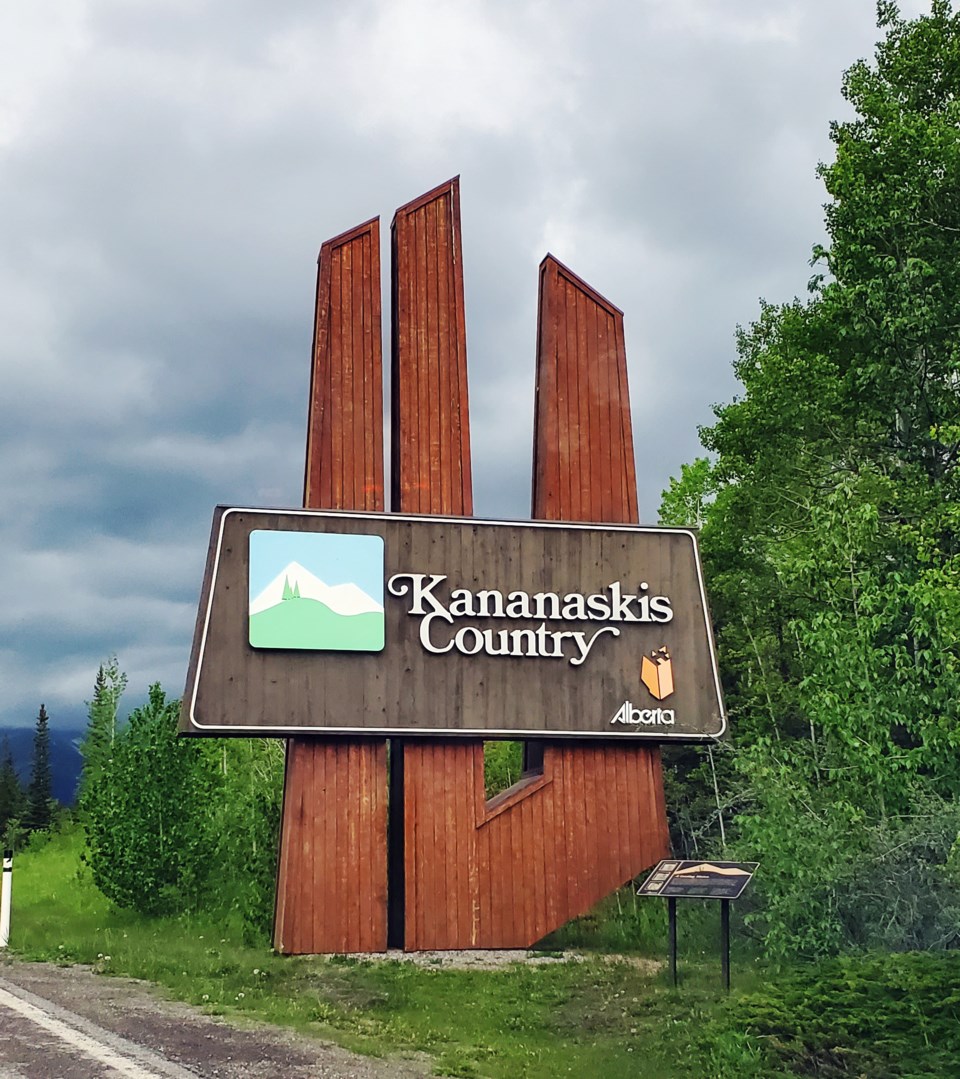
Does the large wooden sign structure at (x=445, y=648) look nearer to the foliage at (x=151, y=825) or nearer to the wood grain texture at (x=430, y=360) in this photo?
the wood grain texture at (x=430, y=360)

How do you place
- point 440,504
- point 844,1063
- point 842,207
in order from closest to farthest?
point 844,1063
point 440,504
point 842,207

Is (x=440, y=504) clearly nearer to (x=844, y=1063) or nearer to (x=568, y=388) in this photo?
(x=568, y=388)

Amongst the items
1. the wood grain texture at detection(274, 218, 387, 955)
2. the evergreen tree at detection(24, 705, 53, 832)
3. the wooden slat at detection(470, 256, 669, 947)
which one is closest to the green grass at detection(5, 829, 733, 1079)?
the wood grain texture at detection(274, 218, 387, 955)

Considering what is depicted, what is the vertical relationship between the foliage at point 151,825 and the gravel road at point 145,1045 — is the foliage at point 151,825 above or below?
above

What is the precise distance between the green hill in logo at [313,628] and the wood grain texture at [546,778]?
1.67 m

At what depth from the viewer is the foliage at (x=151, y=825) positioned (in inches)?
797

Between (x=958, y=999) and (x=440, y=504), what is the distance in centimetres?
1113

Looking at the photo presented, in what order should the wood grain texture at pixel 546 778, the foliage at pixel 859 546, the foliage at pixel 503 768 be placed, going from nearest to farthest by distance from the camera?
the foliage at pixel 859 546
the wood grain texture at pixel 546 778
the foliage at pixel 503 768

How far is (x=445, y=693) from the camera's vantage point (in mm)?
17281

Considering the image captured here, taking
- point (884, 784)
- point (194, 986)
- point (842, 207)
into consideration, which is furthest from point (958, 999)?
point (842, 207)

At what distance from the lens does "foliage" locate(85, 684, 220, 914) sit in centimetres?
2023

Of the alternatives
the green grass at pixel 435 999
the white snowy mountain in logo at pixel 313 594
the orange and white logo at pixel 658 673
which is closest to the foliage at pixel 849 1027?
the green grass at pixel 435 999

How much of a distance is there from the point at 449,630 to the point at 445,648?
11.4 inches

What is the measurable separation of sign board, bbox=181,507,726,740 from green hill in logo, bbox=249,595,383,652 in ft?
0.07
